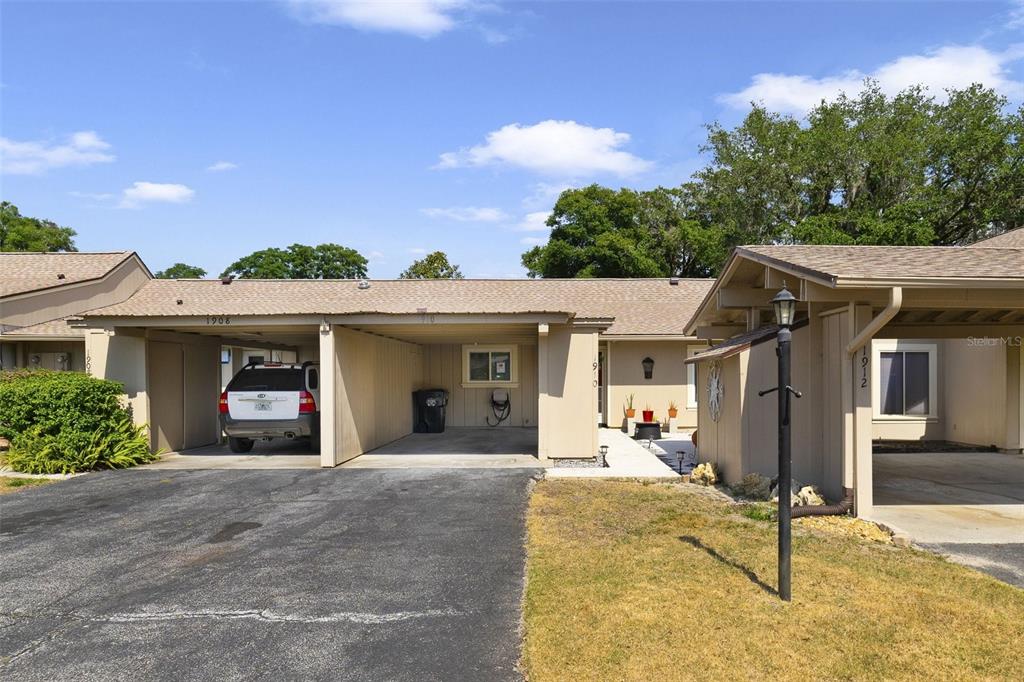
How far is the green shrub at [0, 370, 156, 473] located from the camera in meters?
9.81

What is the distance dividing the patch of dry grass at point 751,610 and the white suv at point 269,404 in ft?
21.3

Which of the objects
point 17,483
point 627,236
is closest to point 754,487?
point 17,483

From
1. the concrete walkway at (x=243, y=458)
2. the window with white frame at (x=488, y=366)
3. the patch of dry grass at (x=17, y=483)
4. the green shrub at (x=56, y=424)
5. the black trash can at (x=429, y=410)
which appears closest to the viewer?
the patch of dry grass at (x=17, y=483)

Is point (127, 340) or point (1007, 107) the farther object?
point (1007, 107)

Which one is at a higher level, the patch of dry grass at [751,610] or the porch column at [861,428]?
the porch column at [861,428]

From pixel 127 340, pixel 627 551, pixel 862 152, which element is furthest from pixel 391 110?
pixel 862 152

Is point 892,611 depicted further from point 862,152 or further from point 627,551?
point 862,152

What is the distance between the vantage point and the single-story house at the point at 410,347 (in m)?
10.5

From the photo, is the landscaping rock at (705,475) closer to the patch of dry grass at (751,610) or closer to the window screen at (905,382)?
the patch of dry grass at (751,610)

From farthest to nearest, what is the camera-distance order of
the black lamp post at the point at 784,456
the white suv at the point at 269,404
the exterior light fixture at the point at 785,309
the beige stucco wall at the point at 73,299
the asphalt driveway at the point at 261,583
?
1. the beige stucco wall at the point at 73,299
2. the white suv at the point at 269,404
3. the exterior light fixture at the point at 785,309
4. the black lamp post at the point at 784,456
5. the asphalt driveway at the point at 261,583

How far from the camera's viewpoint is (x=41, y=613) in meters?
4.33

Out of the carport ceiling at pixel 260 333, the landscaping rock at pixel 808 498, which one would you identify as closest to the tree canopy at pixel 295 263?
the carport ceiling at pixel 260 333

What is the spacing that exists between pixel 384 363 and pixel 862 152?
25312mm

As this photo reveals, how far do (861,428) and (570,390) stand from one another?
16.1 ft
